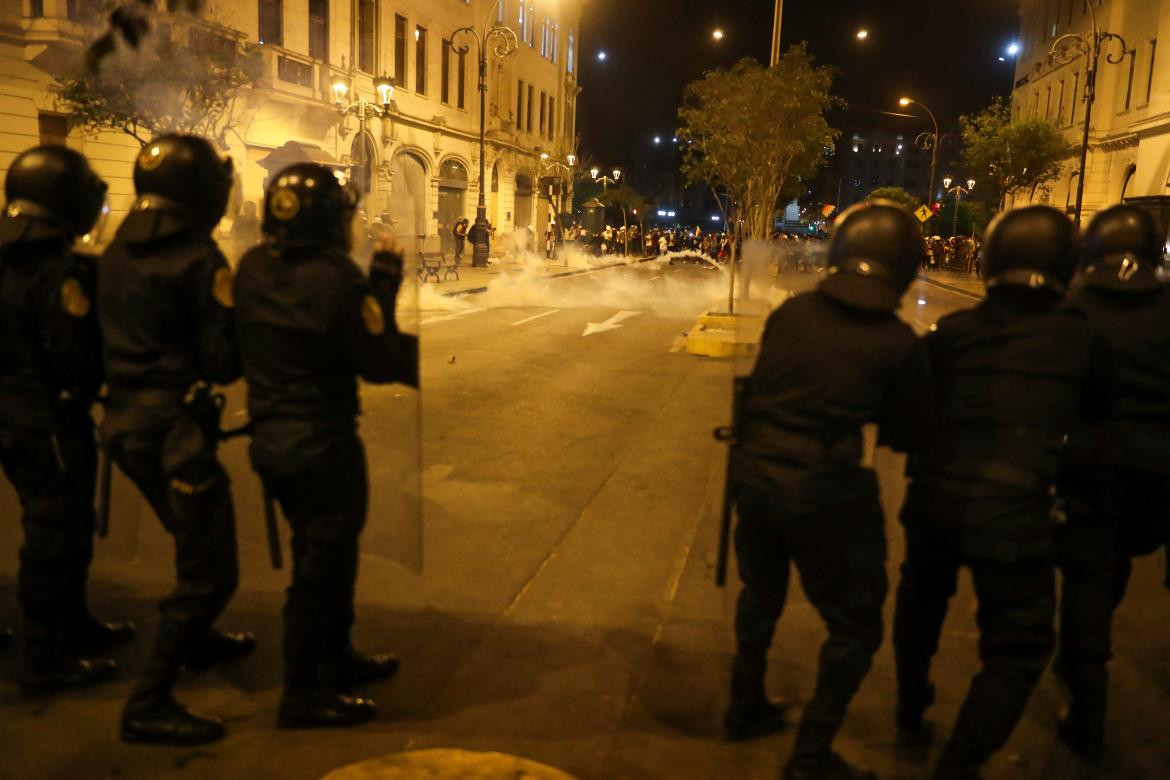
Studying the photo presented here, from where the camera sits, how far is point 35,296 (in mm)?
3213

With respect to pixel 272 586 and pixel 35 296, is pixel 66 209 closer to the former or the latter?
pixel 35 296

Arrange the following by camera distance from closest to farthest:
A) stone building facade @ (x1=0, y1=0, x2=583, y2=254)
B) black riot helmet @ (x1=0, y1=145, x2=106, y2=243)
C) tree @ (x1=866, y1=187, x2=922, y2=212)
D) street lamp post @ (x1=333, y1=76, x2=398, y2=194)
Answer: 1. black riot helmet @ (x1=0, y1=145, x2=106, y2=243)
2. tree @ (x1=866, y1=187, x2=922, y2=212)
3. stone building facade @ (x1=0, y1=0, x2=583, y2=254)
4. street lamp post @ (x1=333, y1=76, x2=398, y2=194)

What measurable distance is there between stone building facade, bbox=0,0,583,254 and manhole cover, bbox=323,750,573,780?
181cm

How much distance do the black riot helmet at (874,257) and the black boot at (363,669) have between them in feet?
6.99

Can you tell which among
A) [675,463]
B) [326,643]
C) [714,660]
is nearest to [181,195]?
[326,643]

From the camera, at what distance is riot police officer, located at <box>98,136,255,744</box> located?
302 cm

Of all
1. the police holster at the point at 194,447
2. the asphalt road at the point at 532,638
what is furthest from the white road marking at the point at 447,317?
the police holster at the point at 194,447

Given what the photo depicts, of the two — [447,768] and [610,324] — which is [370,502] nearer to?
[447,768]

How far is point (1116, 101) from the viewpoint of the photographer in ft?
129

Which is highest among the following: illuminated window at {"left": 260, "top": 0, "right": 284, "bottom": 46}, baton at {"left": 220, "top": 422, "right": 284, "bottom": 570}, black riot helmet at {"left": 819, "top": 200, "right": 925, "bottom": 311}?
illuminated window at {"left": 260, "top": 0, "right": 284, "bottom": 46}

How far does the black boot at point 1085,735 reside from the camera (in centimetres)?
316

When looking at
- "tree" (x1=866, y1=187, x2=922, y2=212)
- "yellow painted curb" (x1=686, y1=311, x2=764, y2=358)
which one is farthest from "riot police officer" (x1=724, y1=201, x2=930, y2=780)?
"tree" (x1=866, y1=187, x2=922, y2=212)

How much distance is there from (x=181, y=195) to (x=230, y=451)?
1.83 meters

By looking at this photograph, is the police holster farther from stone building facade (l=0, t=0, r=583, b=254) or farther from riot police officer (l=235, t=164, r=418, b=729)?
stone building facade (l=0, t=0, r=583, b=254)
